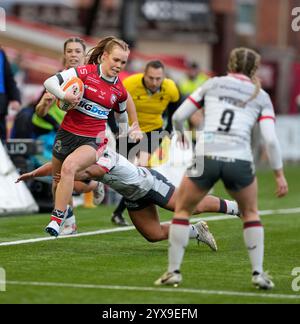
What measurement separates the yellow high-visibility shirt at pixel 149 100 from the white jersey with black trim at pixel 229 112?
569cm

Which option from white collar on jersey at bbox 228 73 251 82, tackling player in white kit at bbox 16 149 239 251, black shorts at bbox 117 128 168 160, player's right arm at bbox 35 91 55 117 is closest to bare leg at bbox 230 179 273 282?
white collar on jersey at bbox 228 73 251 82

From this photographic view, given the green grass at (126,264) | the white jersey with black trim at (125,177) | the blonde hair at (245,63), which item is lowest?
the green grass at (126,264)

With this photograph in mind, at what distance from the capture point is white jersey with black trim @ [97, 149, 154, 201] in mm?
11133

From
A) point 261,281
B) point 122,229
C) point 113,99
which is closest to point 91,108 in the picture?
point 113,99

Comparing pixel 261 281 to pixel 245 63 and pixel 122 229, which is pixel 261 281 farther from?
pixel 122 229

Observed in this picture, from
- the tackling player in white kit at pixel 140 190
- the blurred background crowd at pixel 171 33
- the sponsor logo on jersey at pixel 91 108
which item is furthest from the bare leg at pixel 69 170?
the blurred background crowd at pixel 171 33

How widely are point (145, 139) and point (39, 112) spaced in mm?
2396

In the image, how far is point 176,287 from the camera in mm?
9172

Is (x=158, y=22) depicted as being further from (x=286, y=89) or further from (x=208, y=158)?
(x=208, y=158)

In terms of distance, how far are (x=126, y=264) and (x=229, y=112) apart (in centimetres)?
217

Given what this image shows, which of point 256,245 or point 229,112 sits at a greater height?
point 229,112

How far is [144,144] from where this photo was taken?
1497cm

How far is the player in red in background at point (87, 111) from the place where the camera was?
11227 mm

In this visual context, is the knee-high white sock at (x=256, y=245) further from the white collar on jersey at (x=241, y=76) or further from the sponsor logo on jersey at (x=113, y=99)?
the sponsor logo on jersey at (x=113, y=99)
